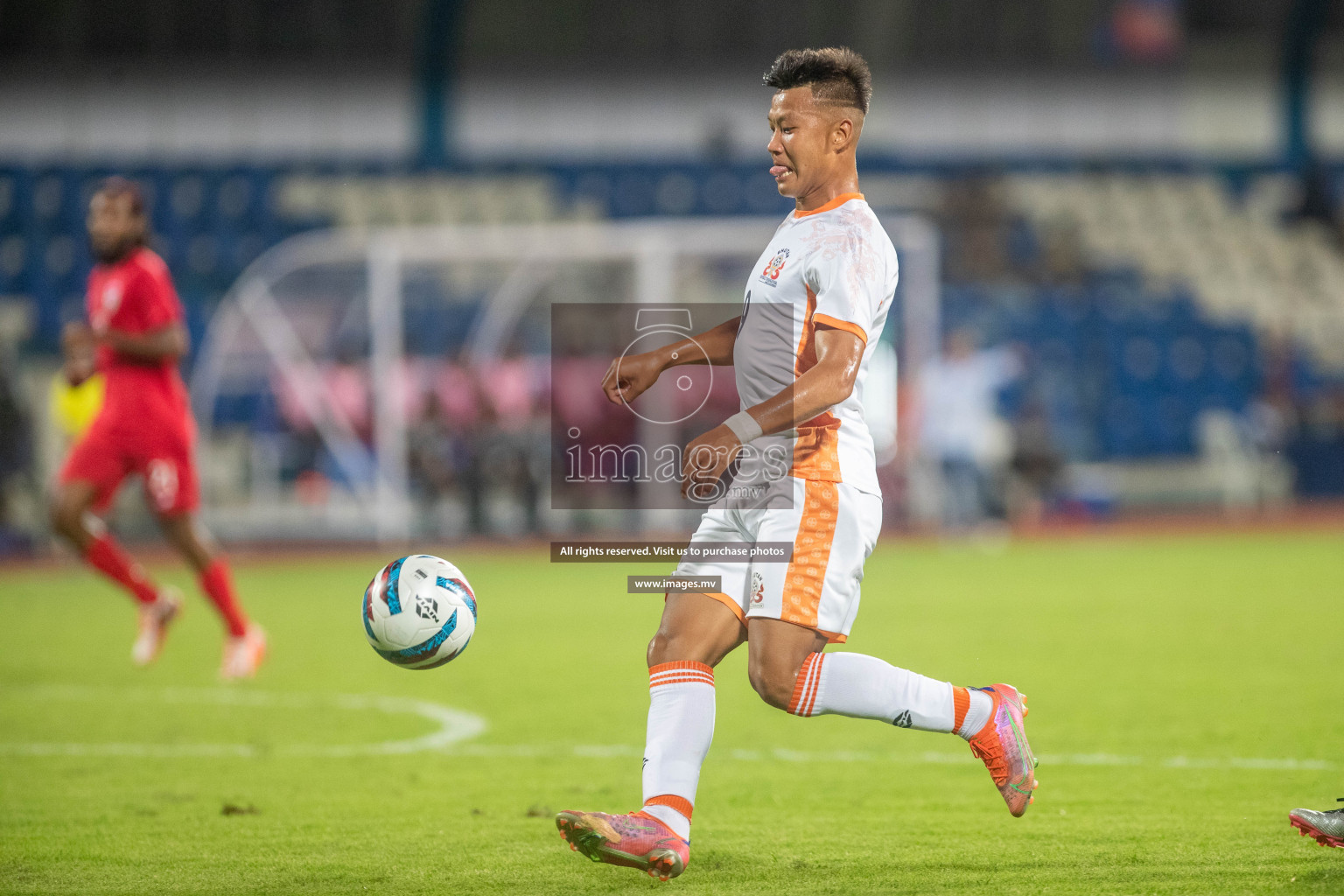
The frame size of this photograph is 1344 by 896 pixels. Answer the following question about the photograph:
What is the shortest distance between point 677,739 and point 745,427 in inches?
34.2

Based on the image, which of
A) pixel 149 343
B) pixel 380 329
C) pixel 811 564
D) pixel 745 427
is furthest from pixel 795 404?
pixel 380 329

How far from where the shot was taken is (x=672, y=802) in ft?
13.2

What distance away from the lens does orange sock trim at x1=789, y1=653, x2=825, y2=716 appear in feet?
13.2

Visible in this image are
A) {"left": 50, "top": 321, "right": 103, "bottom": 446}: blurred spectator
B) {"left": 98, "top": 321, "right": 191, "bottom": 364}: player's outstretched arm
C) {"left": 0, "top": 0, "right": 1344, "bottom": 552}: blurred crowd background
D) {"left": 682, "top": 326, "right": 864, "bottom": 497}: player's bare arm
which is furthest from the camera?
{"left": 0, "top": 0, "right": 1344, "bottom": 552}: blurred crowd background

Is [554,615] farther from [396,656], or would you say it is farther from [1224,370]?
[1224,370]

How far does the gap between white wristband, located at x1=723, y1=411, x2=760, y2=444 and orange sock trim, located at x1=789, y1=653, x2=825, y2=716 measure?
0.62m

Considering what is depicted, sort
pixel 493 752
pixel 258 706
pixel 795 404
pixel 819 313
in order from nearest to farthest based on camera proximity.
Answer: pixel 795 404
pixel 819 313
pixel 493 752
pixel 258 706

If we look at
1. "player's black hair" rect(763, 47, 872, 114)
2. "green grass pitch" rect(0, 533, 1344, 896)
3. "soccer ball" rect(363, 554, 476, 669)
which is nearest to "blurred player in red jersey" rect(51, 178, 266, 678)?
"green grass pitch" rect(0, 533, 1344, 896)

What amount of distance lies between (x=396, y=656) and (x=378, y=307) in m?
12.2

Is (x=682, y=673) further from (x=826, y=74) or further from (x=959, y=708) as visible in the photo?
(x=826, y=74)

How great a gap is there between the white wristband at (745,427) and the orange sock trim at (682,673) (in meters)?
0.67

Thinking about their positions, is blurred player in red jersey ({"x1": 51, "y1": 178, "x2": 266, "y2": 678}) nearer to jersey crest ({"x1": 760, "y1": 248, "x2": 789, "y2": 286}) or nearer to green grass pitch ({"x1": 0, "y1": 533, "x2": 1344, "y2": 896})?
green grass pitch ({"x1": 0, "y1": 533, "x2": 1344, "y2": 896})

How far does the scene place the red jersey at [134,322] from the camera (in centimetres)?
774

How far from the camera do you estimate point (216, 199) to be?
2123cm
